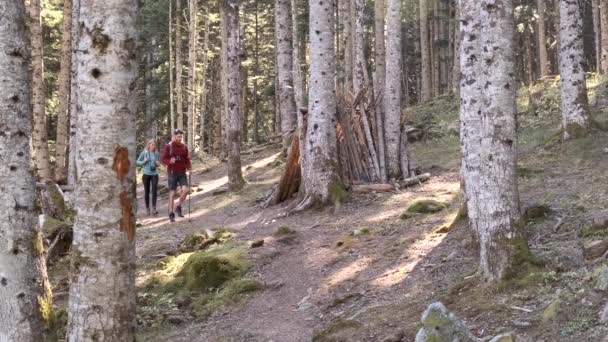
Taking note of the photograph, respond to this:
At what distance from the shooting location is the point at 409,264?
7.19m

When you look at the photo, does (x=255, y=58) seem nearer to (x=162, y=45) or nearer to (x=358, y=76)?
(x=162, y=45)

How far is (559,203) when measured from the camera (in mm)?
7988

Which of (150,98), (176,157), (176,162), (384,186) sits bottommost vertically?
(384,186)

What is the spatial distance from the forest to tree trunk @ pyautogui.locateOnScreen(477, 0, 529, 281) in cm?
1

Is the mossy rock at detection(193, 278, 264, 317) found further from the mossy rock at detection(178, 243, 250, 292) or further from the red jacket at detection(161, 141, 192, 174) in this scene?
the red jacket at detection(161, 141, 192, 174)

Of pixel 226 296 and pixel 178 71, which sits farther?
pixel 178 71

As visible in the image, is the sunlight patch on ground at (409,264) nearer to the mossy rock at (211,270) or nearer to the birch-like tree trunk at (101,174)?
the mossy rock at (211,270)

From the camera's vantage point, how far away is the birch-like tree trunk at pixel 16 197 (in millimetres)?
4855

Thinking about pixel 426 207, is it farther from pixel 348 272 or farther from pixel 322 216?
pixel 348 272

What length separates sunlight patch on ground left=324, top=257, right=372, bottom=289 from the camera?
7.32m

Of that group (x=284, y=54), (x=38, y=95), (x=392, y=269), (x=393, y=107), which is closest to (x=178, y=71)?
(x=284, y=54)

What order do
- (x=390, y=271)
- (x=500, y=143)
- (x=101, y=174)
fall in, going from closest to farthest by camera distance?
1. (x=101, y=174)
2. (x=500, y=143)
3. (x=390, y=271)

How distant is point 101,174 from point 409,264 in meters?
4.51

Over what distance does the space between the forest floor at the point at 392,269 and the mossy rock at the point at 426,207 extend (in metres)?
0.17
